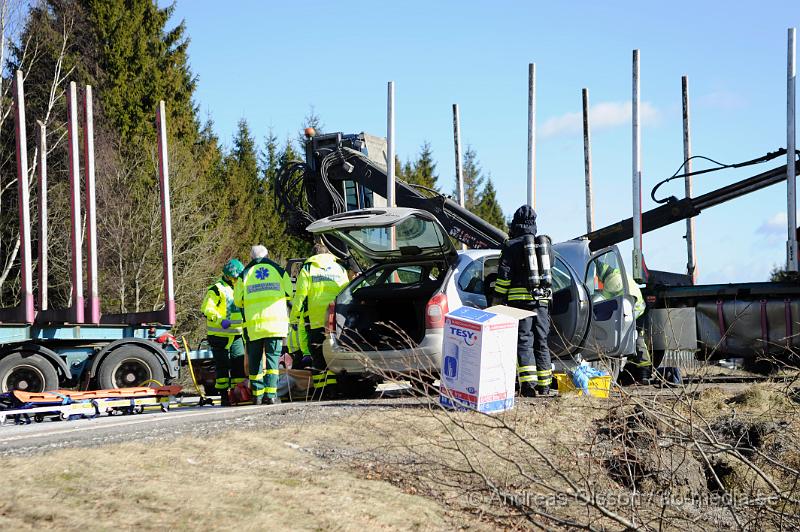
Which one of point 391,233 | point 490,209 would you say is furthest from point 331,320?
point 490,209

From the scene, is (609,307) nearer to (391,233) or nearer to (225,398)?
(391,233)

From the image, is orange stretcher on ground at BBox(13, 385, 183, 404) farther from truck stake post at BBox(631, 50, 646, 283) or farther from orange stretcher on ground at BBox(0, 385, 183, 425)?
truck stake post at BBox(631, 50, 646, 283)

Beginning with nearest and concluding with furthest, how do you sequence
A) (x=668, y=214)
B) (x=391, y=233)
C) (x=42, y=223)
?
1. (x=391, y=233)
2. (x=668, y=214)
3. (x=42, y=223)

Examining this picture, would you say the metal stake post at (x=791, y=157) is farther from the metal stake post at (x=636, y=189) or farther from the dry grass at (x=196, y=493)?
the dry grass at (x=196, y=493)

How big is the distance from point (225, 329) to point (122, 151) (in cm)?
1644

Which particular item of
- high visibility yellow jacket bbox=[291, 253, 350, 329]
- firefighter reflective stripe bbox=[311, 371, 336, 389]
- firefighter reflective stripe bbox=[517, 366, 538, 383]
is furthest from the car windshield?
firefighter reflective stripe bbox=[517, 366, 538, 383]

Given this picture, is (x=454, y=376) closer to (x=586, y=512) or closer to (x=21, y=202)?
(x=586, y=512)

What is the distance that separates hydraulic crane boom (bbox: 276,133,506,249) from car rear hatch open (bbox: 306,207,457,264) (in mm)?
7527

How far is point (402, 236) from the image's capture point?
32.8 ft

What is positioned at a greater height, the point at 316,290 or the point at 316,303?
the point at 316,290

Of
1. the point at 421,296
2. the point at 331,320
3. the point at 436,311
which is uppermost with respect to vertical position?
the point at 421,296

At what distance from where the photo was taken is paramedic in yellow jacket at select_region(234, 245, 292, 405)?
33.4ft

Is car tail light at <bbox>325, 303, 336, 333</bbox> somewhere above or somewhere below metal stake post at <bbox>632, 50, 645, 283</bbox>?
below

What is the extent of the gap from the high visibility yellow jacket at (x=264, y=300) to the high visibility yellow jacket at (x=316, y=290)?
0.46 meters
